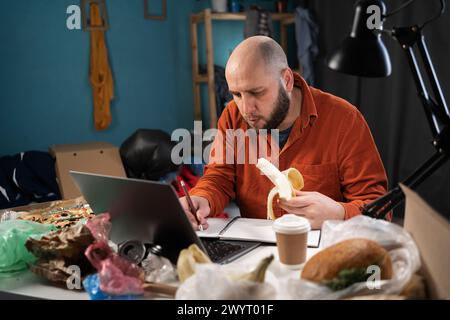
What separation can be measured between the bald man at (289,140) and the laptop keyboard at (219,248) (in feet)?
0.63

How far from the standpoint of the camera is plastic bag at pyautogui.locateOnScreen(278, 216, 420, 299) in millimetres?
902

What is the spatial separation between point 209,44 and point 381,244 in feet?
11.0

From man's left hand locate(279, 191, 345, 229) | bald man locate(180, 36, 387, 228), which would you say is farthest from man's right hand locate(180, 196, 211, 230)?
man's left hand locate(279, 191, 345, 229)

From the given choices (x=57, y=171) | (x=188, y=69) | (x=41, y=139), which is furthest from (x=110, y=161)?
(x=188, y=69)

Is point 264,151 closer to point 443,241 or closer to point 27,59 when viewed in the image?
point 443,241

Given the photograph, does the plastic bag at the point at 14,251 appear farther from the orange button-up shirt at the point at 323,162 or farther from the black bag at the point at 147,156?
the black bag at the point at 147,156

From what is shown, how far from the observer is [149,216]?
3.93ft

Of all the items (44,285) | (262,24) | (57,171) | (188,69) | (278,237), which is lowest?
(57,171)

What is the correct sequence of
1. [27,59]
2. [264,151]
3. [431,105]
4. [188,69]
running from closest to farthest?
[431,105], [264,151], [27,59], [188,69]

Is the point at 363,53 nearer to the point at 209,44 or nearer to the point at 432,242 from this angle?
the point at 432,242

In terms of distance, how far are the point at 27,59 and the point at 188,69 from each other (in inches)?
54.9

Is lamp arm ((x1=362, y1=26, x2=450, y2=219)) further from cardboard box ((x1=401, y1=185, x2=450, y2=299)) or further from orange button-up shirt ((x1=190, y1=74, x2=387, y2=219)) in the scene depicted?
orange button-up shirt ((x1=190, y1=74, x2=387, y2=219))

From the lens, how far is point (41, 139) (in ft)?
12.8

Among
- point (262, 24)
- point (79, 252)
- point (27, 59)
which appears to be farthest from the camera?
point (262, 24)
